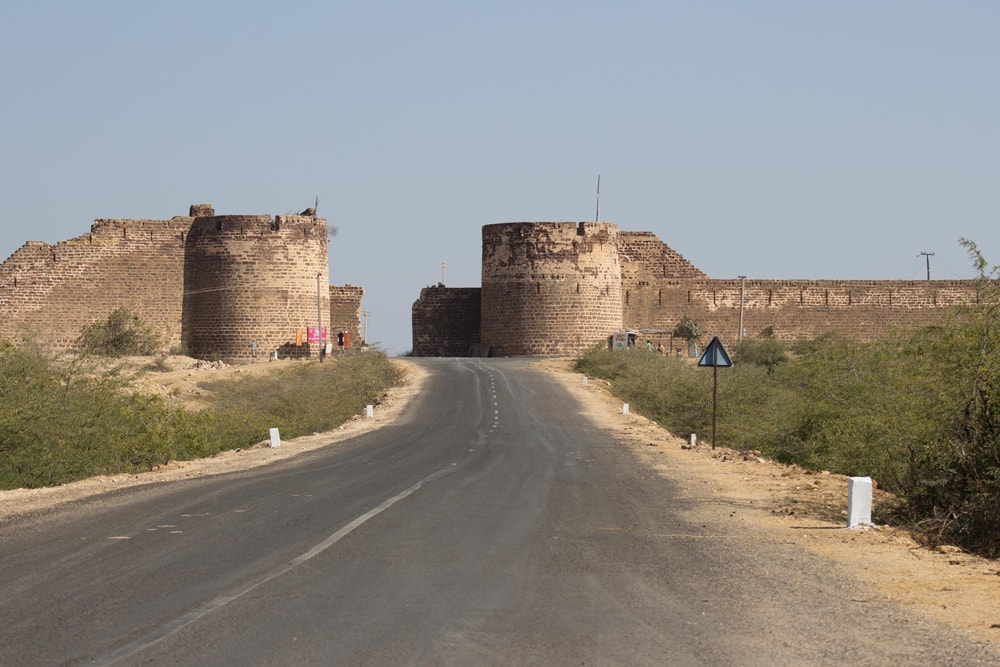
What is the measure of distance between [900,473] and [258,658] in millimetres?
10773

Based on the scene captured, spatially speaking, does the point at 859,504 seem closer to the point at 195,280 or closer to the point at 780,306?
the point at 195,280

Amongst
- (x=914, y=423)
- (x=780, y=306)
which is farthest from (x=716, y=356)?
(x=780, y=306)

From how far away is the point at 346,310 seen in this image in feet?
193

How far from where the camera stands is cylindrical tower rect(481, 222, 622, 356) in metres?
56.6

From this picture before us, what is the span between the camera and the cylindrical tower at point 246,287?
178 feet

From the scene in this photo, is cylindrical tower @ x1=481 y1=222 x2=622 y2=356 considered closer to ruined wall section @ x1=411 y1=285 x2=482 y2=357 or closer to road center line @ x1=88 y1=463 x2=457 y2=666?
ruined wall section @ x1=411 y1=285 x2=482 y2=357

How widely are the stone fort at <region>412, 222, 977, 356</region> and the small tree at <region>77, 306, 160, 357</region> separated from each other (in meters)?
13.2

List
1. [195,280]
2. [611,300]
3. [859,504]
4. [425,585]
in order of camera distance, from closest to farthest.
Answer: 1. [425,585]
2. [859,504]
3. [195,280]
4. [611,300]

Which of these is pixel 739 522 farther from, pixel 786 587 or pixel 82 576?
pixel 82 576

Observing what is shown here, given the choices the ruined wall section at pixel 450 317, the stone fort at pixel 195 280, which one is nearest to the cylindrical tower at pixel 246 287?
the stone fort at pixel 195 280

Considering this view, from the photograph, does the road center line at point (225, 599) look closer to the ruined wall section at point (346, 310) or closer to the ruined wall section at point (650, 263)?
the ruined wall section at point (346, 310)

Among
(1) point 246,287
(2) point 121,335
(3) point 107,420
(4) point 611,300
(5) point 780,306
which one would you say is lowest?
(3) point 107,420

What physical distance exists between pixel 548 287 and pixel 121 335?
58.0ft

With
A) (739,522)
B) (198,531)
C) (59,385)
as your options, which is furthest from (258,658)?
(59,385)
